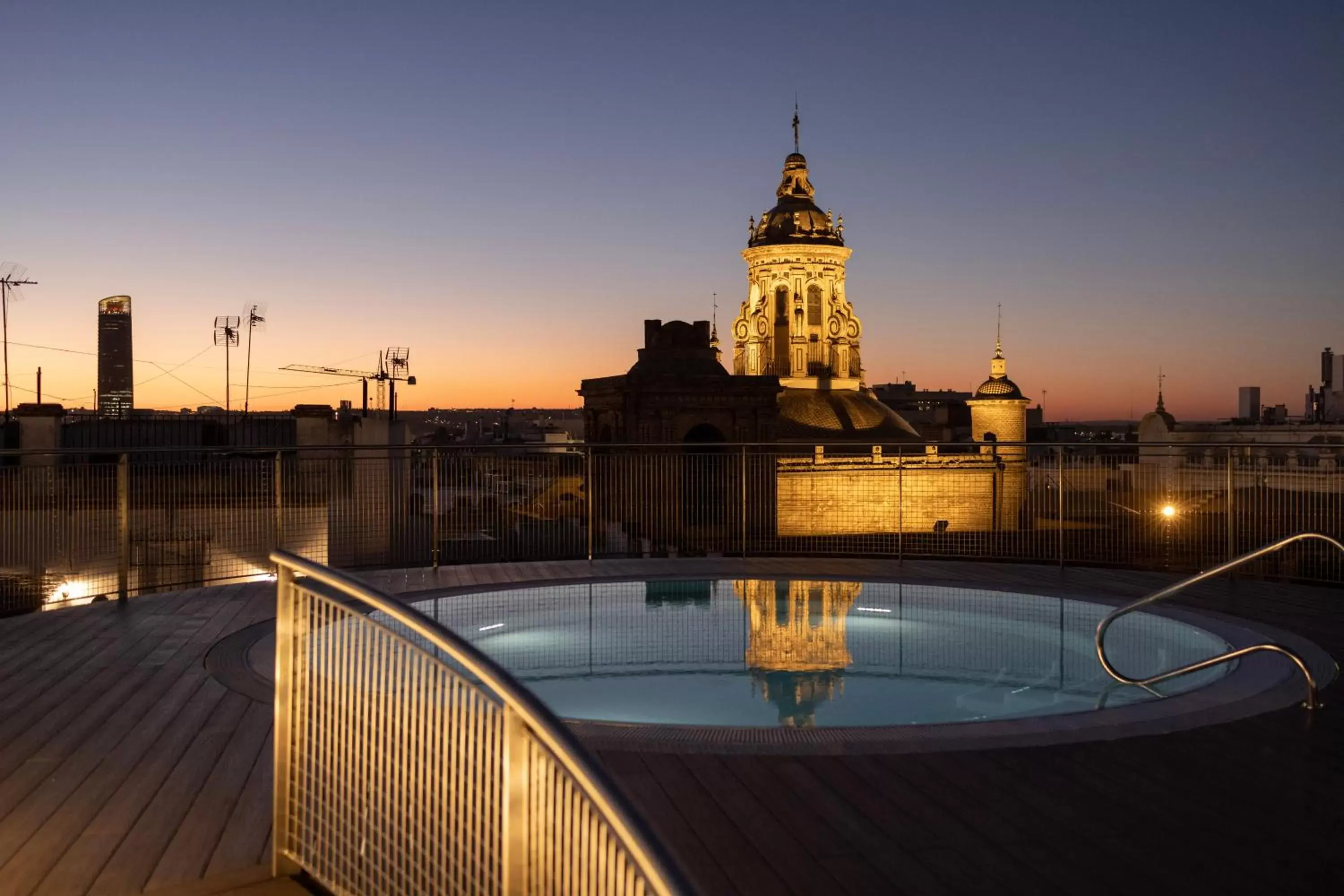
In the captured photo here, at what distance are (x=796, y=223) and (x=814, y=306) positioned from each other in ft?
16.8

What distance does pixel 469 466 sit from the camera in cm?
1109

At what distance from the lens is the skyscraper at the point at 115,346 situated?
128 m

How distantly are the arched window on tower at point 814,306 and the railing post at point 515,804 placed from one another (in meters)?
64.2

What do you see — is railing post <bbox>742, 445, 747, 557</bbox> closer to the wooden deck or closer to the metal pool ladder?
the metal pool ladder

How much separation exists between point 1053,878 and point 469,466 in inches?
333

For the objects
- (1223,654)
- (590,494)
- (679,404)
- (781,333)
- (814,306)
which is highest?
(814,306)

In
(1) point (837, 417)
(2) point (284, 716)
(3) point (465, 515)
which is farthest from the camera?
(1) point (837, 417)

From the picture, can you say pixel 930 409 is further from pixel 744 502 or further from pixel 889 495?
pixel 744 502

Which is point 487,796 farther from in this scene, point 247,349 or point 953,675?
point 247,349

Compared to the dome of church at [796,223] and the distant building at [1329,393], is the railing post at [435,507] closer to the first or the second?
the dome of church at [796,223]

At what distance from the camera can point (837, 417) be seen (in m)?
63.4

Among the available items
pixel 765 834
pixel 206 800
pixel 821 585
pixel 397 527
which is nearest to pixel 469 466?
pixel 397 527

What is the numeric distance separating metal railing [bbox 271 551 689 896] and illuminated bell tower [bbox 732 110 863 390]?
62265mm

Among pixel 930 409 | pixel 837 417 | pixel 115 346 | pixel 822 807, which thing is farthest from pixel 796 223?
pixel 115 346
